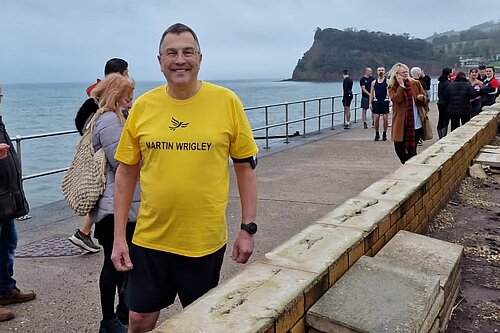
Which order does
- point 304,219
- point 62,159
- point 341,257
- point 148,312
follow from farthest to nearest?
1. point 62,159
2. point 304,219
3. point 341,257
4. point 148,312

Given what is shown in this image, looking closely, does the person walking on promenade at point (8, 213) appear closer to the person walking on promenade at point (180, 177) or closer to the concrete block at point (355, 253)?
the person walking on promenade at point (180, 177)

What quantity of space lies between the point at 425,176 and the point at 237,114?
287 centimetres

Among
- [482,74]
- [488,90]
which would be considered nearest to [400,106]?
[488,90]

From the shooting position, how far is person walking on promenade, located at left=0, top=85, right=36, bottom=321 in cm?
356

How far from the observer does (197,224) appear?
237 cm

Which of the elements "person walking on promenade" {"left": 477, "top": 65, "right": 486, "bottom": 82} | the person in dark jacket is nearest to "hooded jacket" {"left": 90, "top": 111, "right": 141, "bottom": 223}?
the person in dark jacket

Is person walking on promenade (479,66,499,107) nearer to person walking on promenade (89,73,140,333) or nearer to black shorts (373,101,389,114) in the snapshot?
black shorts (373,101,389,114)

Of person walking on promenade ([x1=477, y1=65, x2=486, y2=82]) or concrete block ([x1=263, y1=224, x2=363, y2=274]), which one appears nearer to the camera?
concrete block ([x1=263, y1=224, x2=363, y2=274])

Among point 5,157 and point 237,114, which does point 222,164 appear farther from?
point 5,157

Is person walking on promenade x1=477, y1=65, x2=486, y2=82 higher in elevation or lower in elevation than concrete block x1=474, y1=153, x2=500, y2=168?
higher

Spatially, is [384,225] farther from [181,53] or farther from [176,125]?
[181,53]

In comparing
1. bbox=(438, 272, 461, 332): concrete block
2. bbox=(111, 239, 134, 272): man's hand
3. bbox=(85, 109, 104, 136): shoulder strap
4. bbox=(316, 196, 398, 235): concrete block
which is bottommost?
bbox=(438, 272, 461, 332): concrete block

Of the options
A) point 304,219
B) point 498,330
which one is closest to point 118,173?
point 498,330

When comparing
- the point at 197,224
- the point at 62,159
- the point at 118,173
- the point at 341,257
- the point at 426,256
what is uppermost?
the point at 118,173
